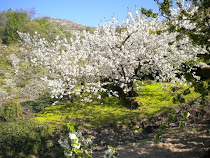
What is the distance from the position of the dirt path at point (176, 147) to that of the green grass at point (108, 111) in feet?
9.53

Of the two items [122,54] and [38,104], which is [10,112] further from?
[122,54]

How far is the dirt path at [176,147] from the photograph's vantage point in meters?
5.89

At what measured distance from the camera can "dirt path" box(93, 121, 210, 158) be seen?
5891 mm

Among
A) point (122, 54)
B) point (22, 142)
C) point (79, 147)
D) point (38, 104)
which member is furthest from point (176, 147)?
point (38, 104)

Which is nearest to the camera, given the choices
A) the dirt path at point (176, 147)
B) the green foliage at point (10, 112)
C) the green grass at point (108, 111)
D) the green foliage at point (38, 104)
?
Result: the dirt path at point (176, 147)

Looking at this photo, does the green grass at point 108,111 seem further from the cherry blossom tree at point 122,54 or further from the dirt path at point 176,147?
the dirt path at point 176,147

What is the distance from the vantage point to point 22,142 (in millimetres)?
7410

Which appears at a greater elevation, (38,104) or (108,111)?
(38,104)

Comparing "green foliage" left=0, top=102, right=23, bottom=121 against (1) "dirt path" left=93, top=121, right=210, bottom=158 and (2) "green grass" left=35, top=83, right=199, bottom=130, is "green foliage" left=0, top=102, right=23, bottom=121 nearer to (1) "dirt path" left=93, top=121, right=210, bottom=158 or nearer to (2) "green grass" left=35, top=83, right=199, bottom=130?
(2) "green grass" left=35, top=83, right=199, bottom=130

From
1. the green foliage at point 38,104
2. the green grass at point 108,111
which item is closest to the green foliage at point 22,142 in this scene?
the green grass at point 108,111

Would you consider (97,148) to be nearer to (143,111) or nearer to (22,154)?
(22,154)

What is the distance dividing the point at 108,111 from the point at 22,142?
640 centimetres

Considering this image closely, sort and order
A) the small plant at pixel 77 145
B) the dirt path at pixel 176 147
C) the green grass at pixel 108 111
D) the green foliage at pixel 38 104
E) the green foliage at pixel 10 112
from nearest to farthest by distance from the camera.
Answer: the small plant at pixel 77 145
the dirt path at pixel 176 147
the green grass at pixel 108 111
the green foliage at pixel 10 112
the green foliage at pixel 38 104

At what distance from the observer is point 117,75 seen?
13859 mm
